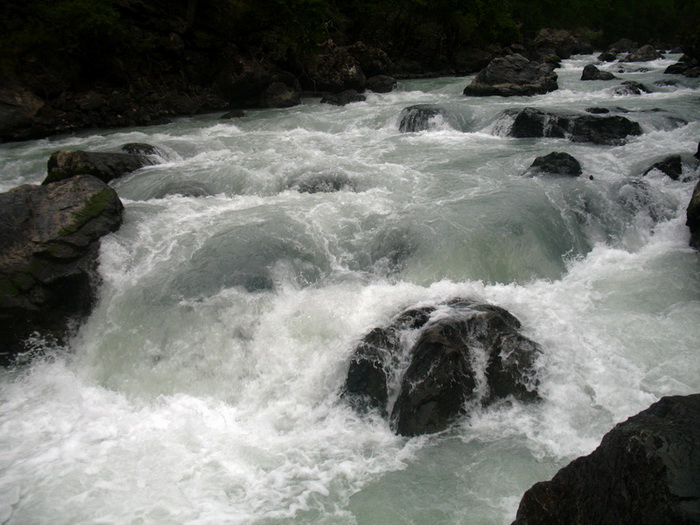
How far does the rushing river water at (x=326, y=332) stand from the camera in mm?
4938

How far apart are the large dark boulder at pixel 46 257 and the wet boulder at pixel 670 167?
439 inches

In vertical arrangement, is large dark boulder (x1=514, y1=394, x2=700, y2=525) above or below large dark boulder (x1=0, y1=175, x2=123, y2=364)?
above

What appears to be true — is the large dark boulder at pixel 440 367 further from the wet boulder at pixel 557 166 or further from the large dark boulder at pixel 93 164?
the large dark boulder at pixel 93 164

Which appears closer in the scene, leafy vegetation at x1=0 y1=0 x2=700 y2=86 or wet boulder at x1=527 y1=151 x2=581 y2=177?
wet boulder at x1=527 y1=151 x2=581 y2=177

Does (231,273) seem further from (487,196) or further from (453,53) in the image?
(453,53)

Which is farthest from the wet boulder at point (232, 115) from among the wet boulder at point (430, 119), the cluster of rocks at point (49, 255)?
the cluster of rocks at point (49, 255)

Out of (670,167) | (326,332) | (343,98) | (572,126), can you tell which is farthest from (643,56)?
(326,332)

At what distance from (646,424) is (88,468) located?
523 cm

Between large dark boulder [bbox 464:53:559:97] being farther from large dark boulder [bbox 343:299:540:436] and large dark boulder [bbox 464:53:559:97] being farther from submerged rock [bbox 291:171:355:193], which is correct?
large dark boulder [bbox 343:299:540:436]

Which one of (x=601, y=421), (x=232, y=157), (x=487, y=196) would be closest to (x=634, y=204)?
(x=487, y=196)

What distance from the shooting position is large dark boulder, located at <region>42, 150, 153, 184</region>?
34.4 feet

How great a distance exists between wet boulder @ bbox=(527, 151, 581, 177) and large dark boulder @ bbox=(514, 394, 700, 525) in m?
8.22

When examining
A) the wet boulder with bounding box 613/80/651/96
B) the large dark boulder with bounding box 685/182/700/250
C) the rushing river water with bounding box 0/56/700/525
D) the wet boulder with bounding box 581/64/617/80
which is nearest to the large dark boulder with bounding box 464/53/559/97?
the wet boulder with bounding box 613/80/651/96

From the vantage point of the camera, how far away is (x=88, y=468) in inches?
205
